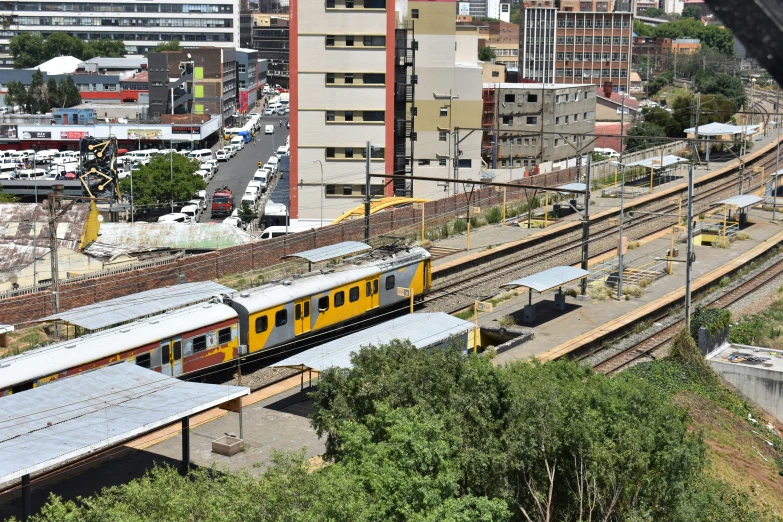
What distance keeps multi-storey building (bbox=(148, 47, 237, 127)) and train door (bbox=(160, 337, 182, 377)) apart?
5367 cm

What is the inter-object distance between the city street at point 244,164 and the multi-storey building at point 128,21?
36320 millimetres

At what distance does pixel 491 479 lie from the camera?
11.5 m

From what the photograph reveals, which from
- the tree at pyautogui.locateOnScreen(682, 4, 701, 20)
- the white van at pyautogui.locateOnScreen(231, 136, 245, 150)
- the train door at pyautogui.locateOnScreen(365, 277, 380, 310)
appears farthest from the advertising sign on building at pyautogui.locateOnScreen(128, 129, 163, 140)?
the tree at pyautogui.locateOnScreen(682, 4, 701, 20)

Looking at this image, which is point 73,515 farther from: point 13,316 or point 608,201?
point 608,201

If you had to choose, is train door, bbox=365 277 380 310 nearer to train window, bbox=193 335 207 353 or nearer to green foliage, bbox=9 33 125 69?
train window, bbox=193 335 207 353

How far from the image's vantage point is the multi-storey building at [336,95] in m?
37.9

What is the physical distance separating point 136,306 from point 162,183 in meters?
26.8

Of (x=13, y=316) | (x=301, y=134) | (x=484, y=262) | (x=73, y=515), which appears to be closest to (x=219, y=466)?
(x=73, y=515)

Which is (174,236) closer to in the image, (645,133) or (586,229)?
(586,229)

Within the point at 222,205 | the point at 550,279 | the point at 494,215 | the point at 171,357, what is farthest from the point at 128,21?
the point at 171,357

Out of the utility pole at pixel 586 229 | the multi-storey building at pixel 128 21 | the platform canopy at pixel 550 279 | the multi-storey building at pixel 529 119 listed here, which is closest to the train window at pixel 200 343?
the platform canopy at pixel 550 279

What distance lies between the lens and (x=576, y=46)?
91375 mm

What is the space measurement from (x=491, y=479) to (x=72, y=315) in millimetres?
9864

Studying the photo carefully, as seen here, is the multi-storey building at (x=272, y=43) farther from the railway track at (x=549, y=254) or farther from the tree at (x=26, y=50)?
the railway track at (x=549, y=254)
